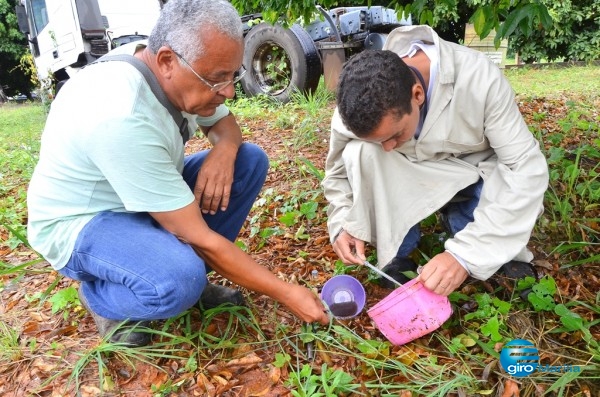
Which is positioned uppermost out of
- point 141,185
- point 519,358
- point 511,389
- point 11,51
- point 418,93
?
point 418,93

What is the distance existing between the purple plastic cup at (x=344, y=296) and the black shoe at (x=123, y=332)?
70 centimetres

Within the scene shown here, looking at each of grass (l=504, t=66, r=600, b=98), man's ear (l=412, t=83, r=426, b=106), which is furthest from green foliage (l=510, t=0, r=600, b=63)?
man's ear (l=412, t=83, r=426, b=106)

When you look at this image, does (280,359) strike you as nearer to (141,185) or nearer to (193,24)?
(141,185)

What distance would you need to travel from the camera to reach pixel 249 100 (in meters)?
5.46

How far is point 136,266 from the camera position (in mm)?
1486

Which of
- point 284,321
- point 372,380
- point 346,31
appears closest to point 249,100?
point 346,31

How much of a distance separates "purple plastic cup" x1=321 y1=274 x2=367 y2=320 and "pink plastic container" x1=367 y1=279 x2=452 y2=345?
191 millimetres

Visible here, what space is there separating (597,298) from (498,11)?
1211mm

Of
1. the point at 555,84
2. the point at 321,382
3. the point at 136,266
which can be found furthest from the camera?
the point at 555,84

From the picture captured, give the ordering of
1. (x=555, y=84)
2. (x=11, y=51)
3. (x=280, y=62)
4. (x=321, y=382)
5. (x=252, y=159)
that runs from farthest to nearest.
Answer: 1. (x=11, y=51)
2. (x=555, y=84)
3. (x=280, y=62)
4. (x=252, y=159)
5. (x=321, y=382)

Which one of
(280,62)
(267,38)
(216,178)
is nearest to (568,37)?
(280,62)

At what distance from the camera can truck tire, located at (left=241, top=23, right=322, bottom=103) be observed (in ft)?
16.4

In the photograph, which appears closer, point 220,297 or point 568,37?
point 220,297

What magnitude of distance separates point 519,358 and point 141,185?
1313 mm
